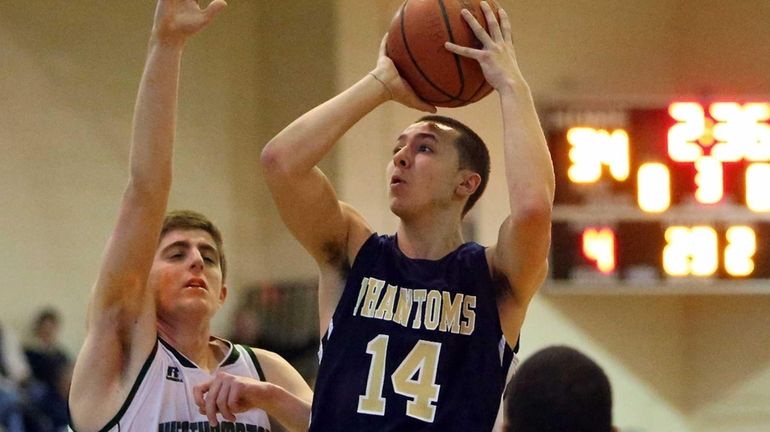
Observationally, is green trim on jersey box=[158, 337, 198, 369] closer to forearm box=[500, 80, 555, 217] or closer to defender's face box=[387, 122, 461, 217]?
defender's face box=[387, 122, 461, 217]

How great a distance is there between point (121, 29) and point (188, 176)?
1.15 metres

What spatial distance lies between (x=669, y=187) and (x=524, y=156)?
4.31 m

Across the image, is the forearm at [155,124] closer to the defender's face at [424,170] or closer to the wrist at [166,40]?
the wrist at [166,40]

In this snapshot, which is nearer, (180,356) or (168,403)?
(168,403)

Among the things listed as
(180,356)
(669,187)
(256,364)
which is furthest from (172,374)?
(669,187)

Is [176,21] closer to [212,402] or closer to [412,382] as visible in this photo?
[212,402]

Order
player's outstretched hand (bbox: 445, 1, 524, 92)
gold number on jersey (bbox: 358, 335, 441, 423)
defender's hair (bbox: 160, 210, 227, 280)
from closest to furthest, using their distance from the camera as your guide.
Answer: gold number on jersey (bbox: 358, 335, 441, 423) < player's outstretched hand (bbox: 445, 1, 524, 92) < defender's hair (bbox: 160, 210, 227, 280)

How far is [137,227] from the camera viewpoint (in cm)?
292

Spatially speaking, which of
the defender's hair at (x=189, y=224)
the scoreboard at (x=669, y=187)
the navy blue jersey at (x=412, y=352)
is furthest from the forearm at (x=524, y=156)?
the scoreboard at (x=669, y=187)

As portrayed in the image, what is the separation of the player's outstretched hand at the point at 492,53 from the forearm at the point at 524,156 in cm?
2

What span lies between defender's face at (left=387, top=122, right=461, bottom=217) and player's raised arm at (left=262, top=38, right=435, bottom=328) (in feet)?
0.25

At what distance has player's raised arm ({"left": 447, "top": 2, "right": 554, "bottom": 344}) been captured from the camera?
111 inches

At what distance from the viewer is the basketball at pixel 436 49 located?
2941mm

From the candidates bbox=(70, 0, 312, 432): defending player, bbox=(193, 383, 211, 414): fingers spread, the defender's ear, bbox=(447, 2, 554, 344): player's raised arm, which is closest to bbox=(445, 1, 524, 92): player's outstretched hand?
bbox=(447, 2, 554, 344): player's raised arm
